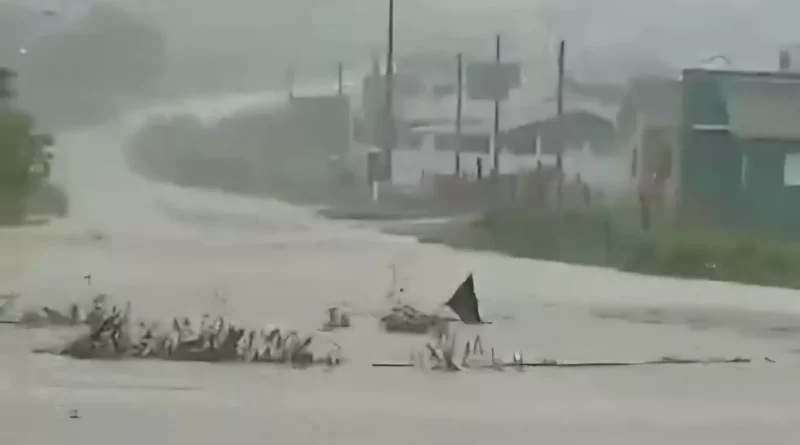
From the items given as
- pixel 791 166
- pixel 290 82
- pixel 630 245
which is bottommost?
pixel 630 245

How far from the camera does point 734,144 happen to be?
105cm

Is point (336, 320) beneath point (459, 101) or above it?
beneath

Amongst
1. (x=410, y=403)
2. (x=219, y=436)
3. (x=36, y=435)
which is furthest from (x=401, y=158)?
(x=36, y=435)

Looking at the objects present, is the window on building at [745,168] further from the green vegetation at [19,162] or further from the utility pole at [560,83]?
the green vegetation at [19,162]

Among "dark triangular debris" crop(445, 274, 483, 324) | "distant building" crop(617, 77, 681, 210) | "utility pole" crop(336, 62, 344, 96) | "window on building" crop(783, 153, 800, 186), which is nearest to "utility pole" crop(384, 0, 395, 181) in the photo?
"utility pole" crop(336, 62, 344, 96)

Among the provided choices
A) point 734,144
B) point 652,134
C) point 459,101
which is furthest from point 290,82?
point 734,144

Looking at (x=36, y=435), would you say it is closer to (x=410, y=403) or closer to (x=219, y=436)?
(x=219, y=436)

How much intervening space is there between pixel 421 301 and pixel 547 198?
0.21m

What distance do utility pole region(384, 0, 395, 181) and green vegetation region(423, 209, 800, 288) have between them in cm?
12

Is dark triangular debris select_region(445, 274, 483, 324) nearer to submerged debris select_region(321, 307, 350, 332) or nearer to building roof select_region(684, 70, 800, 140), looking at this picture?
submerged debris select_region(321, 307, 350, 332)

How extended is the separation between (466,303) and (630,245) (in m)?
0.23

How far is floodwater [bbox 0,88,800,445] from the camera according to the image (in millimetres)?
995

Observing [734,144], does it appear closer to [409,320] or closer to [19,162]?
[409,320]

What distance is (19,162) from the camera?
0.99 metres
